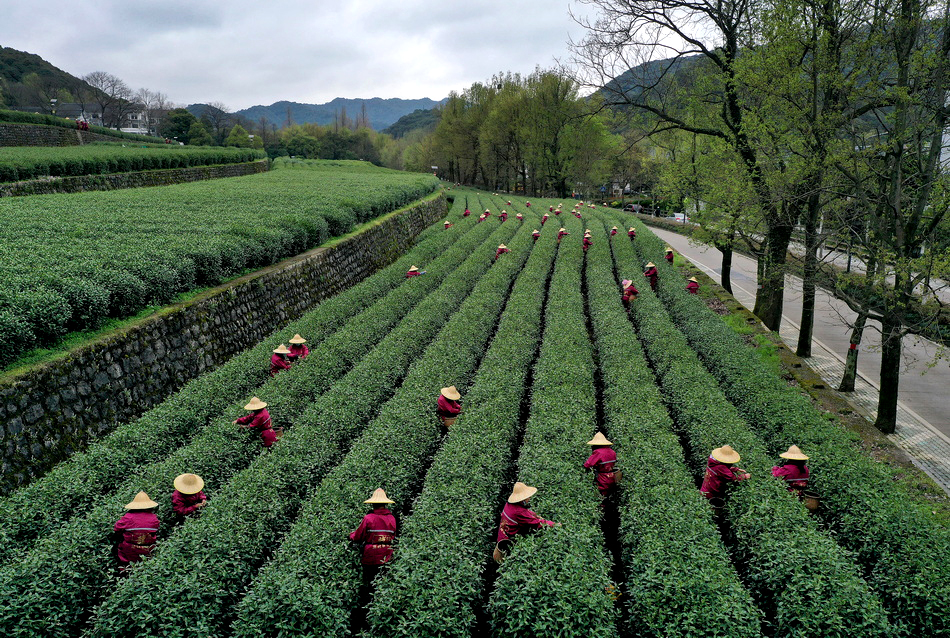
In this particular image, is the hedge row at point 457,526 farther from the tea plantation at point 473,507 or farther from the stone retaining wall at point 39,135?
the stone retaining wall at point 39,135

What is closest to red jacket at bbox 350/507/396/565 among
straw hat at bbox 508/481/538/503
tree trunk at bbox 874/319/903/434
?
straw hat at bbox 508/481/538/503

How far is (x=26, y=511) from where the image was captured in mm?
7273

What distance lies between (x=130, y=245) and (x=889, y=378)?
65.4 ft

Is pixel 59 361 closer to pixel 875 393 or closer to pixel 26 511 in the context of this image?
pixel 26 511

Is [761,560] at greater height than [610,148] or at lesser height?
lesser

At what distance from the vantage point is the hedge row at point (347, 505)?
5582mm

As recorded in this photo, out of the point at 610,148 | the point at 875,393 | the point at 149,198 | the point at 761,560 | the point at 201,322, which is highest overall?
the point at 610,148

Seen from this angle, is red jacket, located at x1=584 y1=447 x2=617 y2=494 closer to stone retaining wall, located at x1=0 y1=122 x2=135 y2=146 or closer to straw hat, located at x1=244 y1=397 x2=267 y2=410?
straw hat, located at x1=244 y1=397 x2=267 y2=410

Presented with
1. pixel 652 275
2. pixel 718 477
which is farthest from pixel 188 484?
pixel 652 275

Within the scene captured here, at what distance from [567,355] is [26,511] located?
1018 cm

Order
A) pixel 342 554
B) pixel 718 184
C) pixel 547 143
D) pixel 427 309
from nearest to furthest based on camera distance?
pixel 342 554 → pixel 427 309 → pixel 718 184 → pixel 547 143

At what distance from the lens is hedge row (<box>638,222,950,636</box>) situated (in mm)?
6160

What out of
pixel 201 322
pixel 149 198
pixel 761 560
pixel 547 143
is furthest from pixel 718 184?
pixel 547 143

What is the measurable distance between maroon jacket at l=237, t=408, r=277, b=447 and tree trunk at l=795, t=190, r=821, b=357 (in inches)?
533
